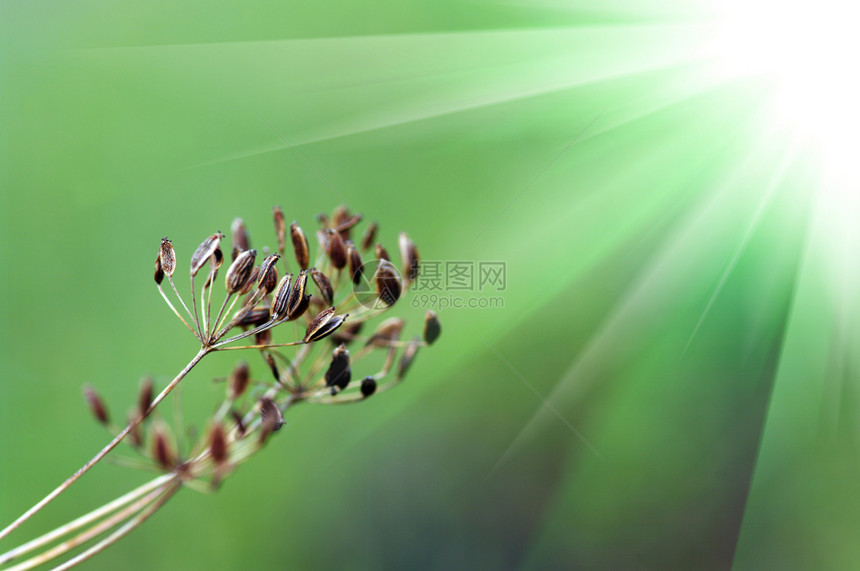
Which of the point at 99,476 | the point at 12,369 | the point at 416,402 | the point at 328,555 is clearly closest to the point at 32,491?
the point at 99,476

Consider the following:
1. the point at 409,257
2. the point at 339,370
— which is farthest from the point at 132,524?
the point at 409,257

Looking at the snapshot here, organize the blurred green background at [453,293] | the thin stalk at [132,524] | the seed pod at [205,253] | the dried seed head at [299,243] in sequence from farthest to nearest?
the blurred green background at [453,293]
the dried seed head at [299,243]
the seed pod at [205,253]
the thin stalk at [132,524]

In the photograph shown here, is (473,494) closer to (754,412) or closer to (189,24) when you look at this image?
(754,412)

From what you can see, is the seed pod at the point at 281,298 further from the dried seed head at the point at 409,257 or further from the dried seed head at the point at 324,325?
the dried seed head at the point at 409,257

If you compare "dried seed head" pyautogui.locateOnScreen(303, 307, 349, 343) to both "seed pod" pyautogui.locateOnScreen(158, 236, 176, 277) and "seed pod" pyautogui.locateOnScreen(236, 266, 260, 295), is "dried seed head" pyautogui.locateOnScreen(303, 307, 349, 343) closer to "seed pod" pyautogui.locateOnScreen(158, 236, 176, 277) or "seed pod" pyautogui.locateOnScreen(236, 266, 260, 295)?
"seed pod" pyautogui.locateOnScreen(236, 266, 260, 295)

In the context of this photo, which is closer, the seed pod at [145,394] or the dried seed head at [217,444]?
the dried seed head at [217,444]

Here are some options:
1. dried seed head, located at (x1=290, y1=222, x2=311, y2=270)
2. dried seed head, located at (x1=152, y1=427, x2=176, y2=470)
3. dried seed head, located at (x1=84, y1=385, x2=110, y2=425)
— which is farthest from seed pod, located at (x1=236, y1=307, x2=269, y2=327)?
dried seed head, located at (x1=84, y1=385, x2=110, y2=425)

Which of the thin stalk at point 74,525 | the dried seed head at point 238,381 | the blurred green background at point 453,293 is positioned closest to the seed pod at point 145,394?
the dried seed head at point 238,381
